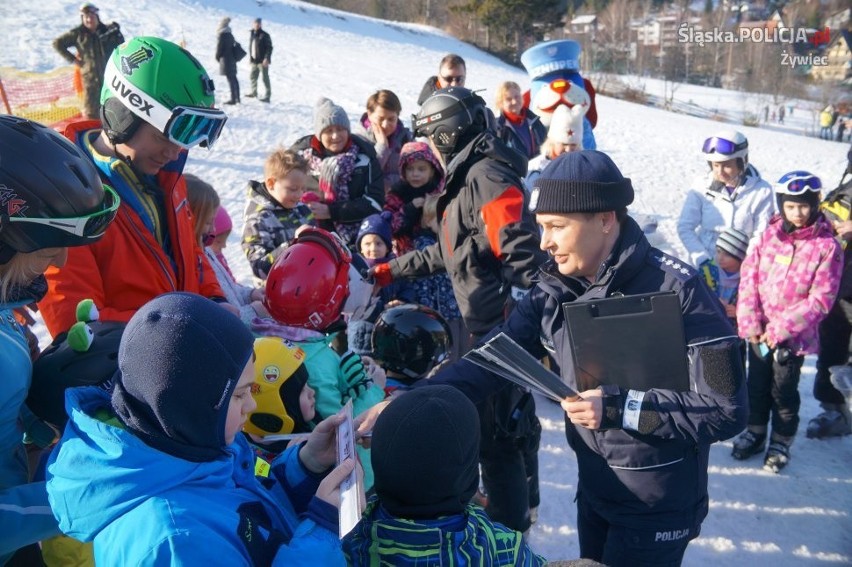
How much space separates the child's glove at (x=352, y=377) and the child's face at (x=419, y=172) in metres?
2.36

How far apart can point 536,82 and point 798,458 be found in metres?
4.75

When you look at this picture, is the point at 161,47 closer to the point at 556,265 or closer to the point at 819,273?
the point at 556,265

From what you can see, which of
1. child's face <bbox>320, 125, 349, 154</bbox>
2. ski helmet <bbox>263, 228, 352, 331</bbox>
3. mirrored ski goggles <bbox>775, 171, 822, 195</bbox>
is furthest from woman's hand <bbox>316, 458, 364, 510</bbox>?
child's face <bbox>320, 125, 349, 154</bbox>

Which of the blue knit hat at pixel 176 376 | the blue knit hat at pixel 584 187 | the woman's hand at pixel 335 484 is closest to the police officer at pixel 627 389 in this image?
the blue knit hat at pixel 584 187

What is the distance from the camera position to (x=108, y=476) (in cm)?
138

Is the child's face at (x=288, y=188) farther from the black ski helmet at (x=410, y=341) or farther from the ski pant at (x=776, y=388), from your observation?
the ski pant at (x=776, y=388)

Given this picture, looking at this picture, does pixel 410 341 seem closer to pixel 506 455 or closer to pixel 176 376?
pixel 506 455

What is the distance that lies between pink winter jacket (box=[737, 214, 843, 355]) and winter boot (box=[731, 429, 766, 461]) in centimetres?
73

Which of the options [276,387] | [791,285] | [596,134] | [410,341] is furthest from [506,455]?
[596,134]

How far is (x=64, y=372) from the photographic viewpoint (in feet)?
6.31

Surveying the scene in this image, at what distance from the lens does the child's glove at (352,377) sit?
2553 mm

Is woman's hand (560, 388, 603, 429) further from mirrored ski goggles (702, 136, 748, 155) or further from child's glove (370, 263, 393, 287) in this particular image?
mirrored ski goggles (702, 136, 748, 155)

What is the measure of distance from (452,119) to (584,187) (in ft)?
5.05

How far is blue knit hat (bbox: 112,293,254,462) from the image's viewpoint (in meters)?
1.44
